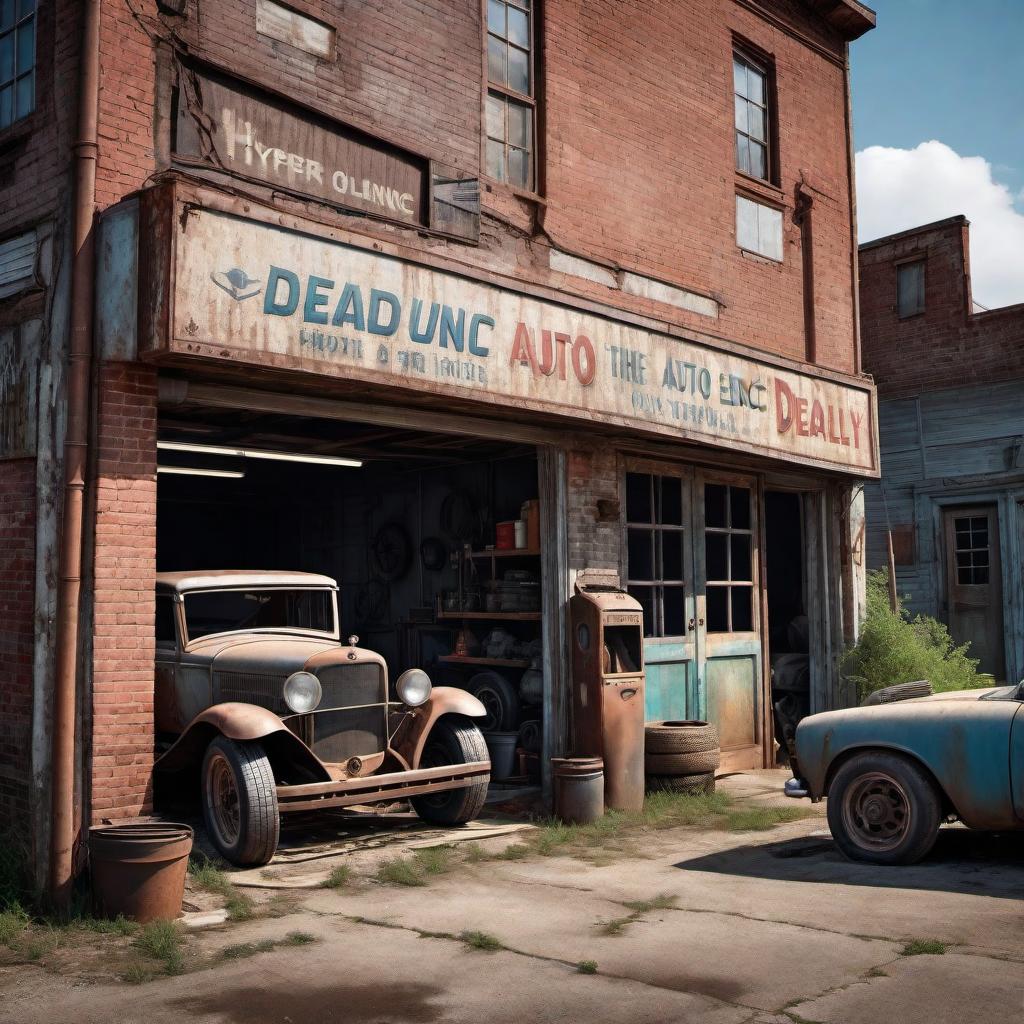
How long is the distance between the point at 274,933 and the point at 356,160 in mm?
5351

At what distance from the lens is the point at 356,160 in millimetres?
8297

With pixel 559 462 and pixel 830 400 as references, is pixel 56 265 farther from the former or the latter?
pixel 830 400

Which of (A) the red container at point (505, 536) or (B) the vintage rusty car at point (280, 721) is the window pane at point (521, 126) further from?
(B) the vintage rusty car at point (280, 721)

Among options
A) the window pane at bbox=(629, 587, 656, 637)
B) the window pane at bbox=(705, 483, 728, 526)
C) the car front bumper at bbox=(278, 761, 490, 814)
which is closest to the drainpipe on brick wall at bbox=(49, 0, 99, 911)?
the car front bumper at bbox=(278, 761, 490, 814)

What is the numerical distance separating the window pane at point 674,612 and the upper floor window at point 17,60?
22.7 feet

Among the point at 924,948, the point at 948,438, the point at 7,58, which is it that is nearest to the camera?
the point at 924,948

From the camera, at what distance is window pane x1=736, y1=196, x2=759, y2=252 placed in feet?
40.2

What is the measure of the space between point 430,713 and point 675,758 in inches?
101

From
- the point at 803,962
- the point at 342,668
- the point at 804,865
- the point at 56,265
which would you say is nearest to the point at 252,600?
→ the point at 342,668

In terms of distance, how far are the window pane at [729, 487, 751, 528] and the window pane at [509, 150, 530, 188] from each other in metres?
4.03

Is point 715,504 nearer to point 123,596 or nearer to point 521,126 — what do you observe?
point 521,126

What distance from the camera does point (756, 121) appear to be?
42.1 ft

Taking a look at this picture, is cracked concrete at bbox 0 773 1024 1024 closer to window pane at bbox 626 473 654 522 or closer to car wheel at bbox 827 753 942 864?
car wheel at bbox 827 753 942 864

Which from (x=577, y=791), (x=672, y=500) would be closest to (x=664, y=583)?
(x=672, y=500)
